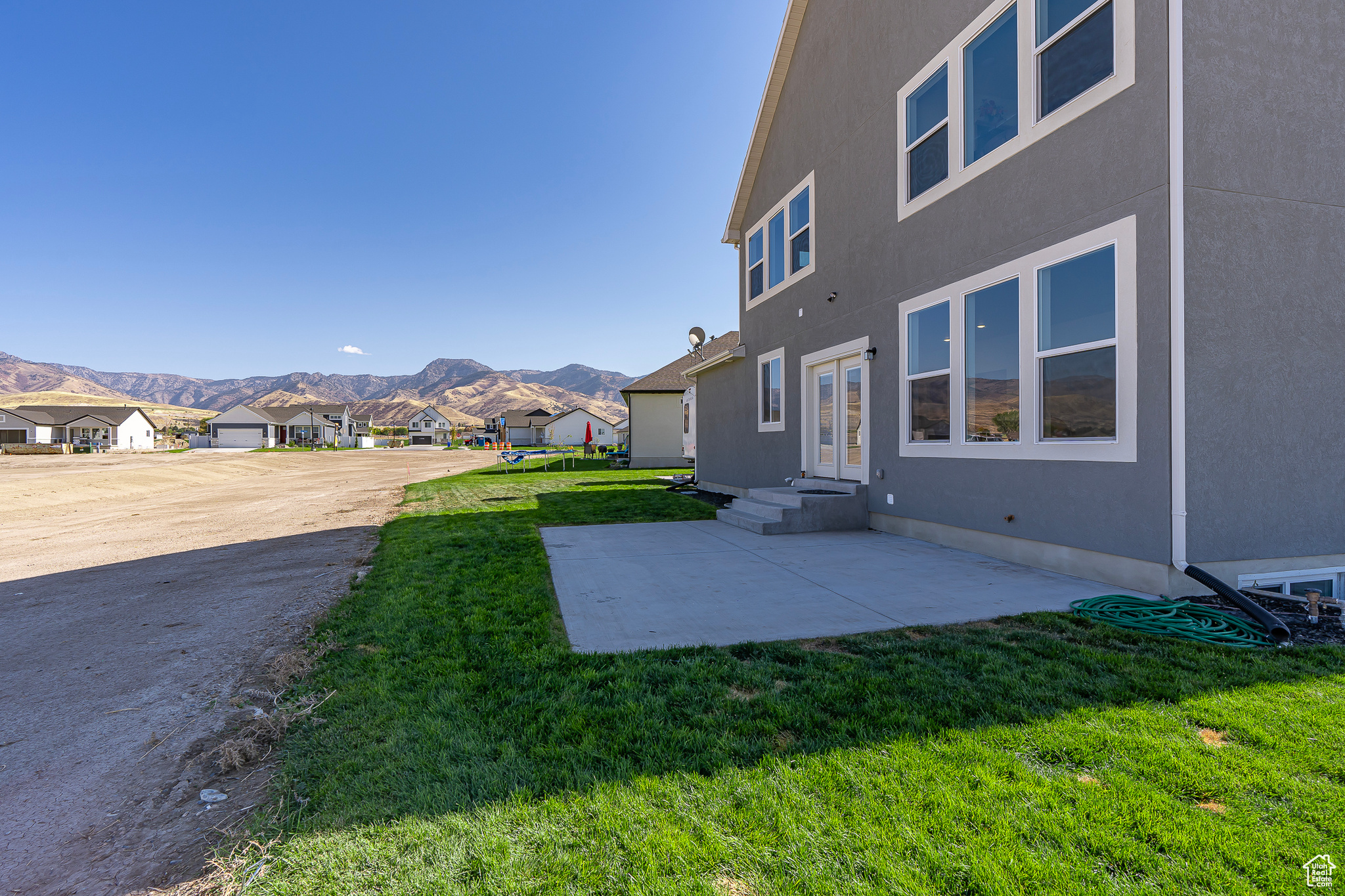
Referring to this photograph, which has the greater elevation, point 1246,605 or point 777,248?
point 777,248

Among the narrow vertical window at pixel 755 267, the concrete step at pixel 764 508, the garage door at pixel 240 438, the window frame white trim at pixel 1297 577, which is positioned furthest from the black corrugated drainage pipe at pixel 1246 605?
the garage door at pixel 240 438

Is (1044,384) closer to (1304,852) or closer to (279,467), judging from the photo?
(1304,852)

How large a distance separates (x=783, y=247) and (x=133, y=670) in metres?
11.2

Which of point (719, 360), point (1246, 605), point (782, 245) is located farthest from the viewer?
point (719, 360)

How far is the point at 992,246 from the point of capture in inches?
233

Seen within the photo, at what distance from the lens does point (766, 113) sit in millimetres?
11734

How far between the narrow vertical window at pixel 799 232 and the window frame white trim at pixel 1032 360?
3.50 m

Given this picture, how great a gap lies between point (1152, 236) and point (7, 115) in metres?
61.1

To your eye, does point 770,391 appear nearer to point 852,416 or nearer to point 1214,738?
point 852,416

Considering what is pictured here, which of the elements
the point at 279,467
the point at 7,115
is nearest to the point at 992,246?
the point at 279,467

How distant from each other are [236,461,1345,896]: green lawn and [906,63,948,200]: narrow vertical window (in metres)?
5.71

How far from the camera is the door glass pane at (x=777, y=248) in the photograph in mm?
11312

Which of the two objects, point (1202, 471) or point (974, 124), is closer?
point (1202, 471)

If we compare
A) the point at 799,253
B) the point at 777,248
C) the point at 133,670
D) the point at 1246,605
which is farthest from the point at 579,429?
the point at 1246,605
